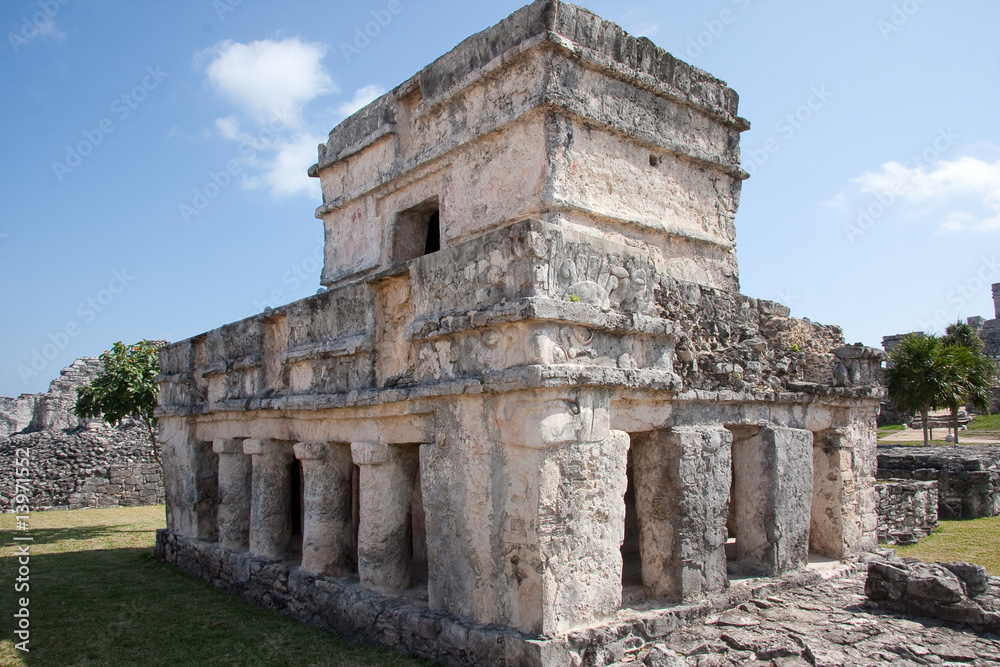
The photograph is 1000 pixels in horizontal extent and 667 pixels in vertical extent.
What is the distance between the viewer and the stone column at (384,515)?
542 centimetres

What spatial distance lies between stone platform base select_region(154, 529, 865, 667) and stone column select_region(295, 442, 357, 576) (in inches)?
7.0

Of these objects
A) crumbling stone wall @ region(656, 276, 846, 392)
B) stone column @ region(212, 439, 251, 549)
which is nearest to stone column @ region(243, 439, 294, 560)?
stone column @ region(212, 439, 251, 549)

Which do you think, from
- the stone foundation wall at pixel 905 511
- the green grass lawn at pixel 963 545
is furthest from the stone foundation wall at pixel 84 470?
the green grass lawn at pixel 963 545

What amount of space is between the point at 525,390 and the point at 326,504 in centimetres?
282

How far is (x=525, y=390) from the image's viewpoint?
412 centimetres

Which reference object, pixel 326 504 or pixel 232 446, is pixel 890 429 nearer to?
pixel 232 446

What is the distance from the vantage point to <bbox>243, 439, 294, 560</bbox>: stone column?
269 inches

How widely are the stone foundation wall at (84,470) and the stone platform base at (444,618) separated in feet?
35.9

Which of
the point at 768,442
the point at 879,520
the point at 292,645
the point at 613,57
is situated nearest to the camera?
the point at 292,645

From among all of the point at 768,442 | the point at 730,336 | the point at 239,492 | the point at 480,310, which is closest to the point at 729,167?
the point at 730,336

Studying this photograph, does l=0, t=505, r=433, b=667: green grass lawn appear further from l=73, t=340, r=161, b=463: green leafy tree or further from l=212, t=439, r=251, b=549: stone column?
l=73, t=340, r=161, b=463: green leafy tree

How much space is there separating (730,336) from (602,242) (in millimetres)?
1882

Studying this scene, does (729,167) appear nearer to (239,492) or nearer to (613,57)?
(613,57)

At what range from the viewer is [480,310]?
4434 millimetres
